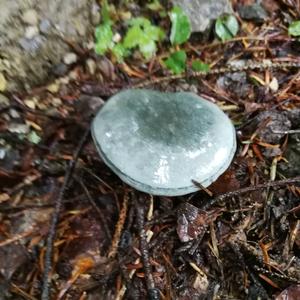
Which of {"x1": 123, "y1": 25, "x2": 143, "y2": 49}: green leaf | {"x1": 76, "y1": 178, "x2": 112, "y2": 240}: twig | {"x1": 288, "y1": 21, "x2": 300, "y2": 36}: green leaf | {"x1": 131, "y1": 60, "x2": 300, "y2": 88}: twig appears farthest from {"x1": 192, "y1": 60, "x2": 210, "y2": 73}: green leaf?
{"x1": 76, "y1": 178, "x2": 112, "y2": 240}: twig

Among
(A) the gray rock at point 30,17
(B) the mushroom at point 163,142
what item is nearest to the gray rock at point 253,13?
(B) the mushroom at point 163,142

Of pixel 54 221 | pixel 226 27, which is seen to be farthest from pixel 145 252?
pixel 226 27

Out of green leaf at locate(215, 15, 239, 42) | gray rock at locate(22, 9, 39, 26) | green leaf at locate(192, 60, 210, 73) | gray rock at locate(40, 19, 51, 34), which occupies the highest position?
gray rock at locate(22, 9, 39, 26)

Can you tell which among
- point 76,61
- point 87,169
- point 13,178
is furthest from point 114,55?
point 13,178

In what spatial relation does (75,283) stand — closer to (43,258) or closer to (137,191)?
(43,258)

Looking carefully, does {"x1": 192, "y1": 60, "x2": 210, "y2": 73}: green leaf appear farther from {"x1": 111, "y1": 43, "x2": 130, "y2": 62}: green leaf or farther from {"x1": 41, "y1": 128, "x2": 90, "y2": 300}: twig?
{"x1": 41, "y1": 128, "x2": 90, "y2": 300}: twig

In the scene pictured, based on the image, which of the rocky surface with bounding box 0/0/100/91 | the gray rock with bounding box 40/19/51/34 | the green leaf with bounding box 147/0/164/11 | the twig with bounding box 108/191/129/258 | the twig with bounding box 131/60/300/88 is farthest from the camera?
the green leaf with bounding box 147/0/164/11
